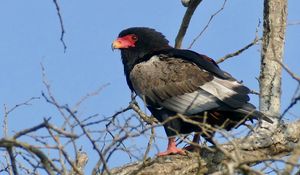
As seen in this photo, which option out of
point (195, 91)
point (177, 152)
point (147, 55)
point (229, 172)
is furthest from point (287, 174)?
point (147, 55)

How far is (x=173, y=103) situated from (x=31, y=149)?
12.1ft

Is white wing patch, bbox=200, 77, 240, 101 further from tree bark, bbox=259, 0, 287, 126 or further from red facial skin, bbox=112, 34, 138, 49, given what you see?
red facial skin, bbox=112, 34, 138, 49

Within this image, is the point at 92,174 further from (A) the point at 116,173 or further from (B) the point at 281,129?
(B) the point at 281,129

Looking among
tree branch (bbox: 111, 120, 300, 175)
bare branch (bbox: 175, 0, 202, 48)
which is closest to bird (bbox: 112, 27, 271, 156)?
bare branch (bbox: 175, 0, 202, 48)

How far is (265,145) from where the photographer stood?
6762 millimetres

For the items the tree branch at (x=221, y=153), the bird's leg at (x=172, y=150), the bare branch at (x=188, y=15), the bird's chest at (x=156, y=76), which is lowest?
the tree branch at (x=221, y=153)

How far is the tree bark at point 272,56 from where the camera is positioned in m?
7.01

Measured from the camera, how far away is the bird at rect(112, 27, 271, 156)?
301 inches

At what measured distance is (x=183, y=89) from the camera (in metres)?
8.15

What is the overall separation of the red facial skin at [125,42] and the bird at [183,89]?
11 centimetres

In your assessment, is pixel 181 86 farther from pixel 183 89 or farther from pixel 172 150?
pixel 172 150

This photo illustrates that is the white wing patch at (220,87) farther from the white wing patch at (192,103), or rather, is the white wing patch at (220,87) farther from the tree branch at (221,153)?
the tree branch at (221,153)

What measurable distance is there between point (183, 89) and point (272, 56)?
4.19 ft

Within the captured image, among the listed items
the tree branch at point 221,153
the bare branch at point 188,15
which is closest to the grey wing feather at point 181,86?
the bare branch at point 188,15
